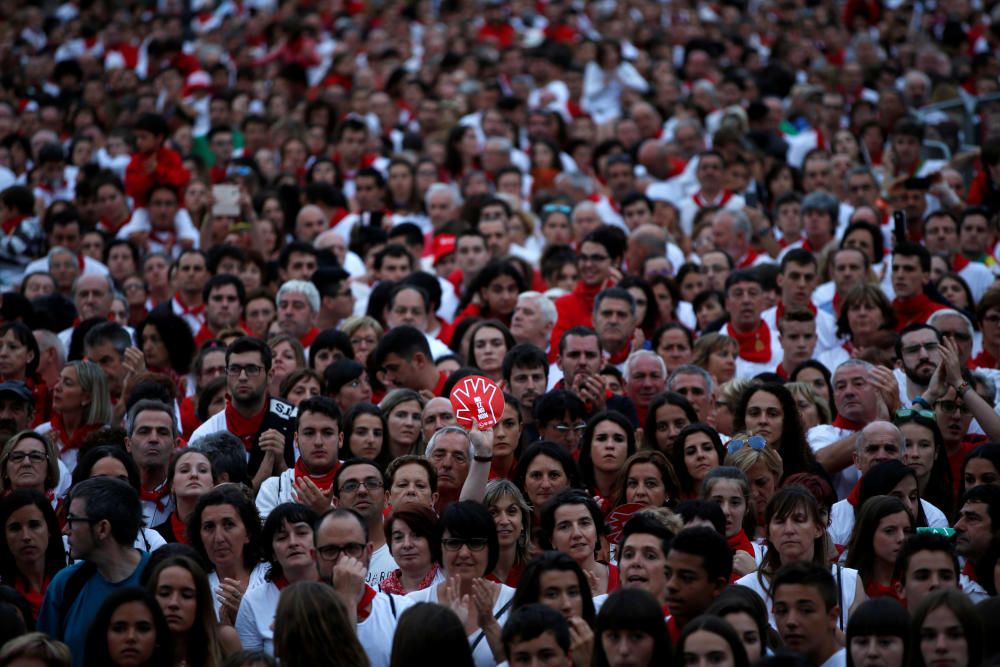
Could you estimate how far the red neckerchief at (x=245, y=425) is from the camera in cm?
891

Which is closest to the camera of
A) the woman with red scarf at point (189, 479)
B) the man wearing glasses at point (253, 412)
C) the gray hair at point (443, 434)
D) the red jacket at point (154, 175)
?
the woman with red scarf at point (189, 479)

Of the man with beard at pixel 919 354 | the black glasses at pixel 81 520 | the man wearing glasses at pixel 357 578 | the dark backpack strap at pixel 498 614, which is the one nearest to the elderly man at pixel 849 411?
the man with beard at pixel 919 354

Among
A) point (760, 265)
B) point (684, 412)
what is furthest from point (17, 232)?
point (684, 412)

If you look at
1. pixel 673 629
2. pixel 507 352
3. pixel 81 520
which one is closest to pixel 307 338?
pixel 507 352

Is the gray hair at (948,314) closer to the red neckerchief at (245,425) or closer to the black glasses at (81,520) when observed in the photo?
the red neckerchief at (245,425)

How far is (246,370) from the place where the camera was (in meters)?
9.05

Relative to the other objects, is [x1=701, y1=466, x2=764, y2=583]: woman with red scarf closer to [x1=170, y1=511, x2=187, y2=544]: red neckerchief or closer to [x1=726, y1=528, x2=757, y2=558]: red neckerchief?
[x1=726, y1=528, x2=757, y2=558]: red neckerchief

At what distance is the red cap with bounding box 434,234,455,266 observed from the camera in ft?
43.3

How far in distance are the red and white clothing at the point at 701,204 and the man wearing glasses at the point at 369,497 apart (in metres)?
7.25

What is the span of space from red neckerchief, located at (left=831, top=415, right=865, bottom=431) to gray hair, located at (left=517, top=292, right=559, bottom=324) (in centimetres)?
233

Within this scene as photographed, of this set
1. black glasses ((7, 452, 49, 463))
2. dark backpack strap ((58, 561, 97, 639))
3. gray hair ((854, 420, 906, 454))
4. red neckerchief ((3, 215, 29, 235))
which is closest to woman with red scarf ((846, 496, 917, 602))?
gray hair ((854, 420, 906, 454))

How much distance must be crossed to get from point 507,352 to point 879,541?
329cm

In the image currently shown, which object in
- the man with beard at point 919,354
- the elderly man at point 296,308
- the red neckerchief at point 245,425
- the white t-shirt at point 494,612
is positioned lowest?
the elderly man at point 296,308

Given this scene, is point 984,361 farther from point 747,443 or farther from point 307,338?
point 307,338
